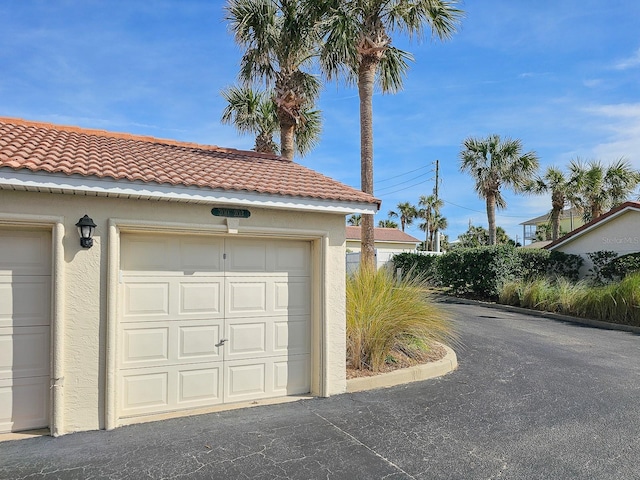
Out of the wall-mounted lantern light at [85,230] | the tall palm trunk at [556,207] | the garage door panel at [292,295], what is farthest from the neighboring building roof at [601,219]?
the wall-mounted lantern light at [85,230]

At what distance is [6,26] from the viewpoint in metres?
8.82

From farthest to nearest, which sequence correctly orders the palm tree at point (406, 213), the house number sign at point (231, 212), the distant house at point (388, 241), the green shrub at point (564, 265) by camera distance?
the palm tree at point (406, 213) → the distant house at point (388, 241) → the green shrub at point (564, 265) → the house number sign at point (231, 212)

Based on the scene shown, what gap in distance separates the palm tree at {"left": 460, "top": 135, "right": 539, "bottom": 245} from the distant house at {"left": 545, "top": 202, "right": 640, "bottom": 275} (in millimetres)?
5363

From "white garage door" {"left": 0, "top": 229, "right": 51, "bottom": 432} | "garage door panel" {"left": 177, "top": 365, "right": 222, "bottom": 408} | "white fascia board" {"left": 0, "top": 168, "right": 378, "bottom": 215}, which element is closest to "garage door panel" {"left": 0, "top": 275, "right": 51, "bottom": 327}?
"white garage door" {"left": 0, "top": 229, "right": 51, "bottom": 432}

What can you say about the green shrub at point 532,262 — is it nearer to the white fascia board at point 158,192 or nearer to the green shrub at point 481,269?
the green shrub at point 481,269

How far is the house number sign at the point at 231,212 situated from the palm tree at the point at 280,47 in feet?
29.4

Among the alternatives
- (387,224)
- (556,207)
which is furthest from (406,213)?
(556,207)

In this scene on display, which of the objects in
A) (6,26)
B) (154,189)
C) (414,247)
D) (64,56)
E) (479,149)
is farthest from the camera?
(414,247)

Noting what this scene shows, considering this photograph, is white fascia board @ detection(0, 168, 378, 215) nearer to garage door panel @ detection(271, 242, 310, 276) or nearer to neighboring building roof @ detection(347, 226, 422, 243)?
garage door panel @ detection(271, 242, 310, 276)

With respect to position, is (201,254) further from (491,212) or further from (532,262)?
(491,212)

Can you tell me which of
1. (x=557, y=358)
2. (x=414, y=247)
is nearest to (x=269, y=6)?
(x=557, y=358)

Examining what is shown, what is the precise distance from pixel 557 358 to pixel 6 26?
13.1 metres

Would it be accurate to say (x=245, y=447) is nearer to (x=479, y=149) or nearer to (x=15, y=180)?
(x=15, y=180)

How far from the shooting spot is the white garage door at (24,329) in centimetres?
534
